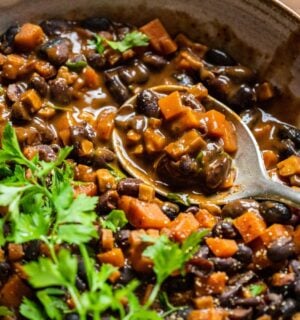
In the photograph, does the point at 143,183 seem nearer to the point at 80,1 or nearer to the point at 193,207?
the point at 193,207

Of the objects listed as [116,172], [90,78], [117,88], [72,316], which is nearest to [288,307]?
[72,316]

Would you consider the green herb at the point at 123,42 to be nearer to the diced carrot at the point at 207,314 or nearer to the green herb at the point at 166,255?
the green herb at the point at 166,255

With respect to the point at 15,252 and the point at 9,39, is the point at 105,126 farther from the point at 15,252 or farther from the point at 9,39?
the point at 15,252

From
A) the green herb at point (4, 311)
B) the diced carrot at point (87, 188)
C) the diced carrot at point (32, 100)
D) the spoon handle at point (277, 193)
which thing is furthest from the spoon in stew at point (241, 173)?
the green herb at point (4, 311)

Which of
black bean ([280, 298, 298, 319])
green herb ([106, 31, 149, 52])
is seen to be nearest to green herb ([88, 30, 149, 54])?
green herb ([106, 31, 149, 52])

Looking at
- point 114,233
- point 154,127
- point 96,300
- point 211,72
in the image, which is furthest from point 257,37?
point 96,300

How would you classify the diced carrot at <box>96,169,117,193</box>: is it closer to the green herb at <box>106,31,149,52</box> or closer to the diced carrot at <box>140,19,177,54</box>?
the green herb at <box>106,31,149,52</box>
